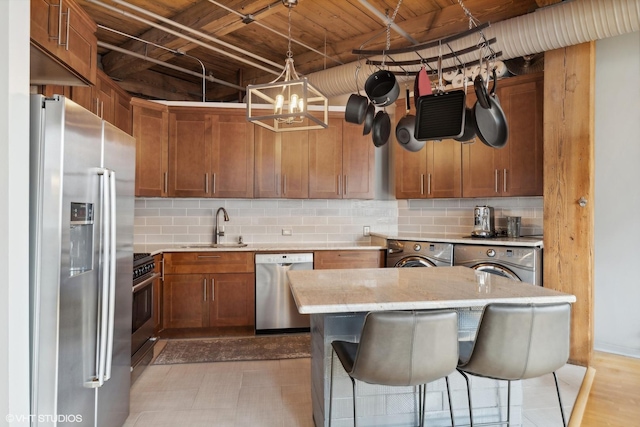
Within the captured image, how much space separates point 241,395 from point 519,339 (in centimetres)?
189

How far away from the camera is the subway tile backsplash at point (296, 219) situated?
455 cm

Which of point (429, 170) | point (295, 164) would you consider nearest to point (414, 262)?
point (429, 170)

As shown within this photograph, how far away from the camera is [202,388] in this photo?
9.32ft

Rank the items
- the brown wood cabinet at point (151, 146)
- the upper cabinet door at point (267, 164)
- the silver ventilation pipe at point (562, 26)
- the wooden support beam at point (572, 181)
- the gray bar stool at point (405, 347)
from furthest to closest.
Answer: the upper cabinet door at point (267, 164) < the brown wood cabinet at point (151, 146) < the wooden support beam at point (572, 181) < the silver ventilation pipe at point (562, 26) < the gray bar stool at point (405, 347)

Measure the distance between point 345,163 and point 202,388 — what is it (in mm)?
2776

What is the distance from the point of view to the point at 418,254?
394cm

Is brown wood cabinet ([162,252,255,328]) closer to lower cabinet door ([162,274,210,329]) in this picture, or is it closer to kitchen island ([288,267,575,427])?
lower cabinet door ([162,274,210,329])

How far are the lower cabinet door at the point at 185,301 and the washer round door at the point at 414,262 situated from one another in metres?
2.01

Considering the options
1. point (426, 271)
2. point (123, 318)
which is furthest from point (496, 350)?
point (123, 318)

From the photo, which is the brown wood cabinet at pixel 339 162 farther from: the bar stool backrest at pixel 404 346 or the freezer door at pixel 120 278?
the bar stool backrest at pixel 404 346

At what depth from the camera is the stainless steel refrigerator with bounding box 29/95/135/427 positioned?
147 centimetres

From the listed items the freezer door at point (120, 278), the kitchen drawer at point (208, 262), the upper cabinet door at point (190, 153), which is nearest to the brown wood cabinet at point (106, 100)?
the upper cabinet door at point (190, 153)

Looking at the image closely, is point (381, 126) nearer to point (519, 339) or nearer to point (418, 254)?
point (519, 339)

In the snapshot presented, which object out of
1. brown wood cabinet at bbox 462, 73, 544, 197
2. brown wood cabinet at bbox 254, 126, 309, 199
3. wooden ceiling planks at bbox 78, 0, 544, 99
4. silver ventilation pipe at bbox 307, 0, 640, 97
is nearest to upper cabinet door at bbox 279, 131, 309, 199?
brown wood cabinet at bbox 254, 126, 309, 199
